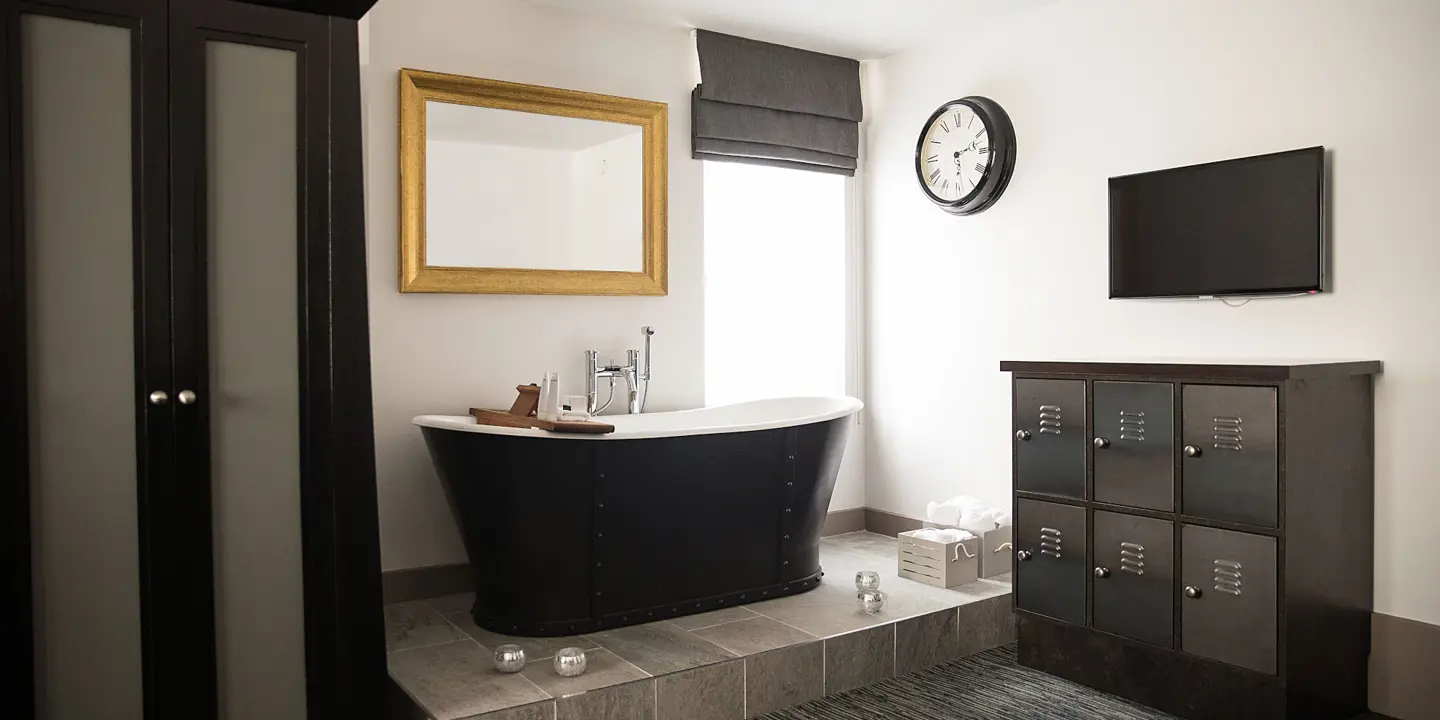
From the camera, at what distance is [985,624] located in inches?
146

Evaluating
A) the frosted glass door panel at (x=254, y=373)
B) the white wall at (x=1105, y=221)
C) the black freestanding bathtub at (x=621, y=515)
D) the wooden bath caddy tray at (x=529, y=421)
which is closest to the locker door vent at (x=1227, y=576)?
the white wall at (x=1105, y=221)

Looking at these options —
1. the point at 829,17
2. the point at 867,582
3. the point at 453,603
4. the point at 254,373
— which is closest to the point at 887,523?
the point at 867,582

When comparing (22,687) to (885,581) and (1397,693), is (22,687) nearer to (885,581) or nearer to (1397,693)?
(885,581)

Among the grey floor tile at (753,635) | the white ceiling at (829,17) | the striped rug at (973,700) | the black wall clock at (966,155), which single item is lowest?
the striped rug at (973,700)

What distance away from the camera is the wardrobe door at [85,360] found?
2381 mm

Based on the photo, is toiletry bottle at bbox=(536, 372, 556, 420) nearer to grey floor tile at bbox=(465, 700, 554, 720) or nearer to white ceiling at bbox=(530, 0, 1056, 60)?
grey floor tile at bbox=(465, 700, 554, 720)

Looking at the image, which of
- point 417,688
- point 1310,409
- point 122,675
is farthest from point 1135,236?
point 122,675

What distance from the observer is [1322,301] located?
3.23 meters

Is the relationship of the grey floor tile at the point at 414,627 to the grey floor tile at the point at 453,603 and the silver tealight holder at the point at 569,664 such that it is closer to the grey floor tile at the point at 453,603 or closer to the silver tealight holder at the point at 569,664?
the grey floor tile at the point at 453,603

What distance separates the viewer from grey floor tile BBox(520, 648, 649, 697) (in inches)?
112

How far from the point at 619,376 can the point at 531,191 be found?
86cm

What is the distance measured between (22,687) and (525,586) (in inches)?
52.9

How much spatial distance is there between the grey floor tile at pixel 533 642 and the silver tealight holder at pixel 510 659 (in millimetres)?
144

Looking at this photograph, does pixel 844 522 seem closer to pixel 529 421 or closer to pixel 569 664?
pixel 529 421
